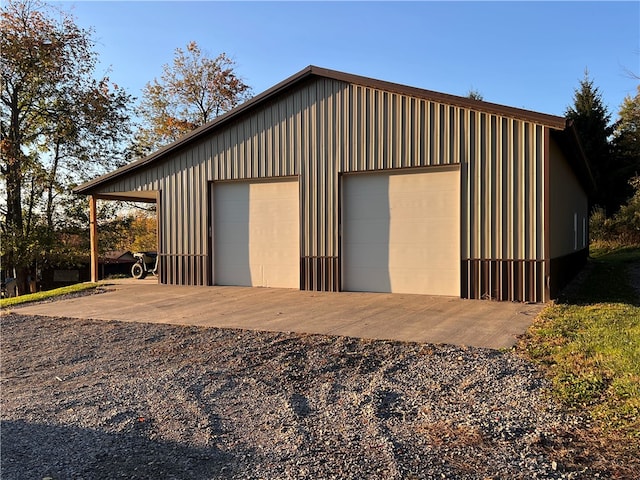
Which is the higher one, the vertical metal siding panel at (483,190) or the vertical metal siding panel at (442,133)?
the vertical metal siding panel at (442,133)

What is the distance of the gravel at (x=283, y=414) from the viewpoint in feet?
9.67

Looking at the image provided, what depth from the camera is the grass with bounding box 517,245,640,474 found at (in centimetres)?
336

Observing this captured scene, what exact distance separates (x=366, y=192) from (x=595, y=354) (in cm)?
664

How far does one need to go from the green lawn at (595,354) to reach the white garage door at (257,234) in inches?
237

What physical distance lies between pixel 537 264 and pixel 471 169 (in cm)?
218

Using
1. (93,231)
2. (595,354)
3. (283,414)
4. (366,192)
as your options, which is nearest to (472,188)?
(366,192)

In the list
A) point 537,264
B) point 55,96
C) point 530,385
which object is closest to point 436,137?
point 537,264

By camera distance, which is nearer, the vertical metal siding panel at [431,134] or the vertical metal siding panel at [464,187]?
the vertical metal siding panel at [464,187]

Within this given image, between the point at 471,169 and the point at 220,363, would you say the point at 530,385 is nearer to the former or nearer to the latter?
the point at 220,363

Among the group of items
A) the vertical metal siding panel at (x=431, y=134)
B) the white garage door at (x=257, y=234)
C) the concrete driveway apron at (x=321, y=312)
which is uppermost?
the vertical metal siding panel at (x=431, y=134)

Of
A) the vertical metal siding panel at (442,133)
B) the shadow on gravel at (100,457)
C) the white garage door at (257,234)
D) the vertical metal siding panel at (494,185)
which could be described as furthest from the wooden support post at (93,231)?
the shadow on gravel at (100,457)

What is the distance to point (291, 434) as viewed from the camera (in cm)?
342

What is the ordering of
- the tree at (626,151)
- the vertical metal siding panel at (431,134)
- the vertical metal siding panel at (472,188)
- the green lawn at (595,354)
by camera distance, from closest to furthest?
the green lawn at (595,354) → the vertical metal siding panel at (472,188) → the vertical metal siding panel at (431,134) → the tree at (626,151)

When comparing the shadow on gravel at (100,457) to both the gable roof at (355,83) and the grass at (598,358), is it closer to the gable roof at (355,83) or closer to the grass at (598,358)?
the grass at (598,358)
